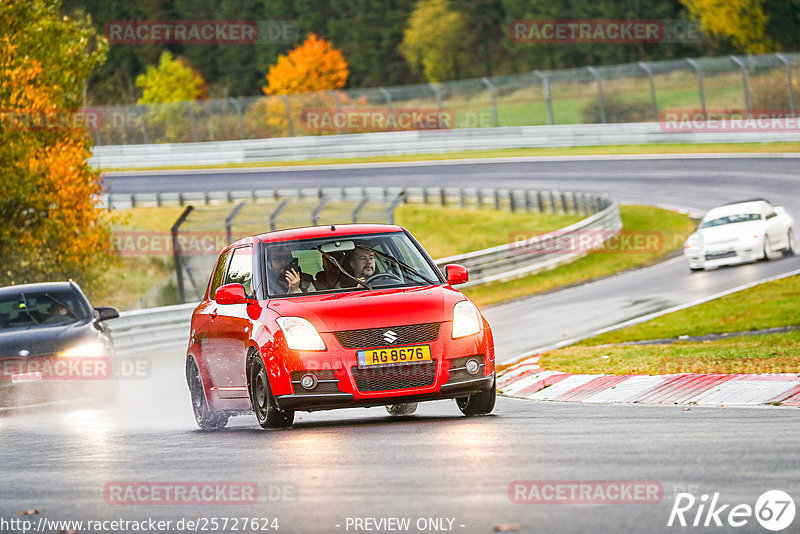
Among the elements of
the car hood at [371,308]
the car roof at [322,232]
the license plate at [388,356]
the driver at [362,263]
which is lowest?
the license plate at [388,356]

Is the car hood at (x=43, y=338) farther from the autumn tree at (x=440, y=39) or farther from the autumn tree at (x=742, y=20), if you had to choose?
the autumn tree at (x=440, y=39)

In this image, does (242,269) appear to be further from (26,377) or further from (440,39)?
(440,39)

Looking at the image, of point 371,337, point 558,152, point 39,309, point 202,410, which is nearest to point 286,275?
point 371,337

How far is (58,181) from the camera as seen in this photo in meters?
28.1

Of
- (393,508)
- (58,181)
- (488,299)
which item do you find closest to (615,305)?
(488,299)

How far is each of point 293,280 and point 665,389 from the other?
3.59 m

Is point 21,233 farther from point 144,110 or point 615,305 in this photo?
point 144,110

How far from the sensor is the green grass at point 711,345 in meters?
13.4

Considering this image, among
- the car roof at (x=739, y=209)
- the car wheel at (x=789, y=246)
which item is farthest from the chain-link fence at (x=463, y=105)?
the car roof at (x=739, y=209)

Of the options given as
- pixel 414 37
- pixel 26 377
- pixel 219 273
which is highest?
pixel 414 37

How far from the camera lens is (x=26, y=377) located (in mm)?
15164

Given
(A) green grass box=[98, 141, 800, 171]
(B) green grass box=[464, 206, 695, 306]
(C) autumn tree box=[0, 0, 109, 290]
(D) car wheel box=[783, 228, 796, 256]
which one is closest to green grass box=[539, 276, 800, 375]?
(D) car wheel box=[783, 228, 796, 256]

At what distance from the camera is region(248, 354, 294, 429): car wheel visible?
978 centimetres

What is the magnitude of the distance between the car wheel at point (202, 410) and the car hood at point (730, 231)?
1724 centimetres
